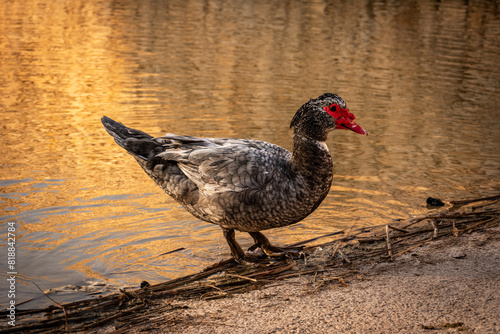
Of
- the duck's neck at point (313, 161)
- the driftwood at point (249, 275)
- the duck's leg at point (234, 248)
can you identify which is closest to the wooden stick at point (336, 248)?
the driftwood at point (249, 275)

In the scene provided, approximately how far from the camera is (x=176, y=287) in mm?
5234

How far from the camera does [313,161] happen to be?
5438mm

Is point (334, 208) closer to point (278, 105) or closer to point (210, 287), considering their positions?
point (210, 287)

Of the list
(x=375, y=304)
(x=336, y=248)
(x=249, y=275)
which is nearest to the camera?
(x=375, y=304)

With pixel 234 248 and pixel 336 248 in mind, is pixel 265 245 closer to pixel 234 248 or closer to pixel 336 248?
pixel 234 248

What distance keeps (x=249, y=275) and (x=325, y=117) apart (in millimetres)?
1679

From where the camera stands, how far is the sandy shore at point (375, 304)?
414 cm

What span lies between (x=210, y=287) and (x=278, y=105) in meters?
7.60

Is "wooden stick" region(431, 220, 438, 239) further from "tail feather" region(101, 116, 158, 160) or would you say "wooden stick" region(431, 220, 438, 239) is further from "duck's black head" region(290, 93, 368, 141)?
"tail feather" region(101, 116, 158, 160)

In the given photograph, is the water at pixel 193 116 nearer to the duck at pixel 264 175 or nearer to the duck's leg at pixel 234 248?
the duck's leg at pixel 234 248

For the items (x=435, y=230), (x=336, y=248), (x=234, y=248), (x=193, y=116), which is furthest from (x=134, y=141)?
(x=193, y=116)

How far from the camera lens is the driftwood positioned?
4.58 meters

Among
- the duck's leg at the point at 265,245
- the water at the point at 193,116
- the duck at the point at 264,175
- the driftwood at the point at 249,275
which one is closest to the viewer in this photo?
the driftwood at the point at 249,275

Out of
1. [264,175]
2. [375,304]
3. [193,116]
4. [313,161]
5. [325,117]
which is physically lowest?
[375,304]
